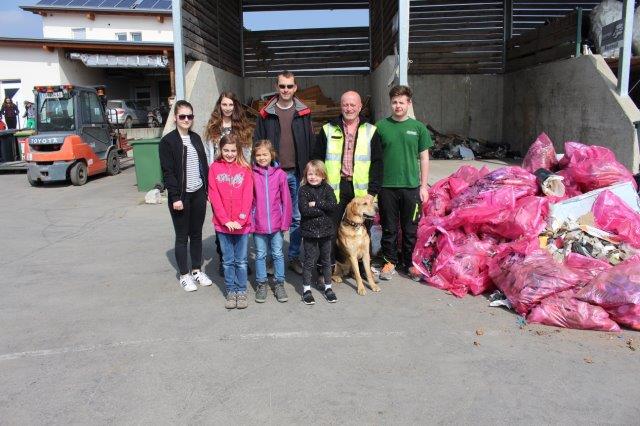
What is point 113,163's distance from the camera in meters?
14.9

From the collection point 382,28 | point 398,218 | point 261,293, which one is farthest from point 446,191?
point 382,28

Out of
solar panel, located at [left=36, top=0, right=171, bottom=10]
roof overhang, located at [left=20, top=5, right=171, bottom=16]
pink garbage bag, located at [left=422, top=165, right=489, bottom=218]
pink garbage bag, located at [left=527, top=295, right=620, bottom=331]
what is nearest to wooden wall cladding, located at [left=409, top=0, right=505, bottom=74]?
pink garbage bag, located at [left=422, top=165, right=489, bottom=218]

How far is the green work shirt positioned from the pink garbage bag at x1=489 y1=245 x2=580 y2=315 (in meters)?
1.15

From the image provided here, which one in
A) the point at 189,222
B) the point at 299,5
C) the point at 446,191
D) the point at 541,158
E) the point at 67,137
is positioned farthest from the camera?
the point at 299,5

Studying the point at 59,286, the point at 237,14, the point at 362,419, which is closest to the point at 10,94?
the point at 237,14

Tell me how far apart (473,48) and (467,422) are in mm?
14030

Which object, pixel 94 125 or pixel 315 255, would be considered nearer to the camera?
pixel 315 255

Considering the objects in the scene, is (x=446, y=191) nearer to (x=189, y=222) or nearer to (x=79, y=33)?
(x=189, y=222)

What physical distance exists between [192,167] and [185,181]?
0.51ft

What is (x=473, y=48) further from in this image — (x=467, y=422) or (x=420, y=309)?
(x=467, y=422)

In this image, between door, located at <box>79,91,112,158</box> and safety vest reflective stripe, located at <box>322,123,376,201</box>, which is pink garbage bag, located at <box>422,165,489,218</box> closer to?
safety vest reflective stripe, located at <box>322,123,376,201</box>

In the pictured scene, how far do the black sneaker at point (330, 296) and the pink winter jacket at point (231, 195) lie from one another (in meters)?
0.97

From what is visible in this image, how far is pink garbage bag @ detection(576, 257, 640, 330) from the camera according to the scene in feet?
13.1

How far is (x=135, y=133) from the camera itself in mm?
22469
